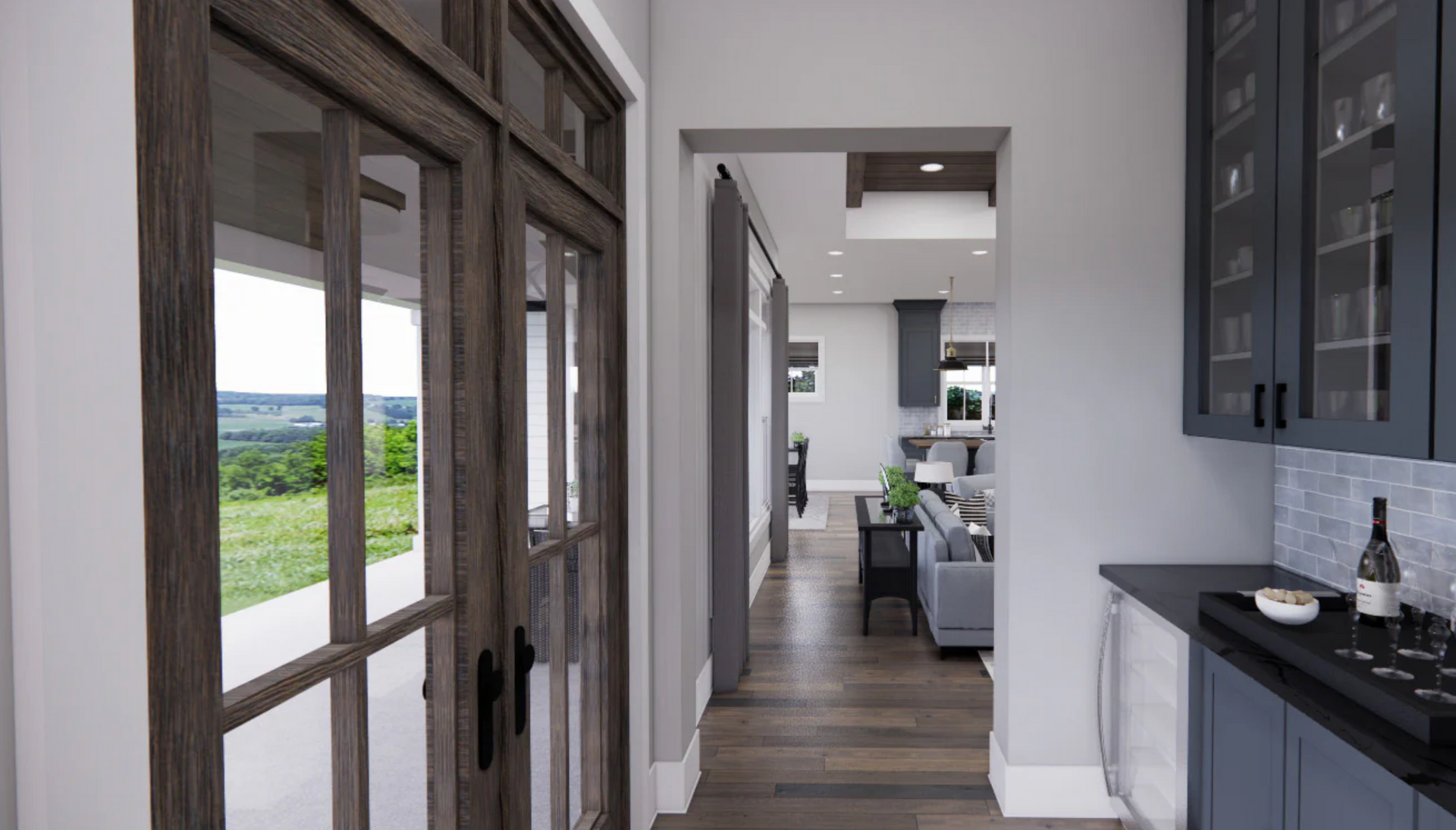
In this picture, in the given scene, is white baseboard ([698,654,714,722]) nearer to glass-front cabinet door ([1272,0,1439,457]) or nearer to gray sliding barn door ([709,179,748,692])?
gray sliding barn door ([709,179,748,692])

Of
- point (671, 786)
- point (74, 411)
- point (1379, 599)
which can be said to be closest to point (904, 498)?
point (671, 786)

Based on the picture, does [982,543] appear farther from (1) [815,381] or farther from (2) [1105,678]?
(1) [815,381]

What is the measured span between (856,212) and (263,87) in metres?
6.40

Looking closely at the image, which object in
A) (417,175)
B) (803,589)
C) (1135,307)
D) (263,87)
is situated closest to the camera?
(263,87)

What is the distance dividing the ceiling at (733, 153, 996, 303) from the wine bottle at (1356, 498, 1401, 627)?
3.00 meters

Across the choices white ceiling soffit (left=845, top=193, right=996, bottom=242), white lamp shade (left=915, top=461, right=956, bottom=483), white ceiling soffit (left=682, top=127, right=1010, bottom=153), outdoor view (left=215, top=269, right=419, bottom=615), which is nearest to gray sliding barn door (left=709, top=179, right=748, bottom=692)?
white ceiling soffit (left=682, top=127, right=1010, bottom=153)

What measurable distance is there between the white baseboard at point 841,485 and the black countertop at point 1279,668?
946 centimetres

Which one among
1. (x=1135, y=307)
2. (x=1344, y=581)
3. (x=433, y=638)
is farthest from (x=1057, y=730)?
(x=433, y=638)

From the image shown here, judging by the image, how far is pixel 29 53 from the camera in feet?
2.22

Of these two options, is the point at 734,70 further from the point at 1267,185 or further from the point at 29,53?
the point at 29,53

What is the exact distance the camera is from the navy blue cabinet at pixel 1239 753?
5.69 ft

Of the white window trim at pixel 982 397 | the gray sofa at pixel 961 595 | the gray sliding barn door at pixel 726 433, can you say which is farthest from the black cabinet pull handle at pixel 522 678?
the white window trim at pixel 982 397

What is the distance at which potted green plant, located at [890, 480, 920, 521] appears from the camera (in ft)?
16.8

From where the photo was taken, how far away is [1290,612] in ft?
6.07
